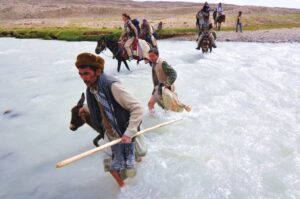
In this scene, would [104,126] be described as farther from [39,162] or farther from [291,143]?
[291,143]

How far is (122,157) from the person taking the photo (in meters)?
3.90

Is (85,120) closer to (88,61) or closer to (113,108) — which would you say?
(113,108)

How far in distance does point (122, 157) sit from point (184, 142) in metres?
2.46

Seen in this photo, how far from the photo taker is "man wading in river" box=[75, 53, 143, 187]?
338 cm

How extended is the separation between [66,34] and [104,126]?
25007 mm

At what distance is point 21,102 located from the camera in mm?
9484

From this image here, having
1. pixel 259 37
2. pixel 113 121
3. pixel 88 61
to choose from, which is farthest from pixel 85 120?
pixel 259 37

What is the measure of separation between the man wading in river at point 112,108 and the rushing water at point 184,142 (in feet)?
2.86

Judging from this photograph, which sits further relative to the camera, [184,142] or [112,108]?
[184,142]

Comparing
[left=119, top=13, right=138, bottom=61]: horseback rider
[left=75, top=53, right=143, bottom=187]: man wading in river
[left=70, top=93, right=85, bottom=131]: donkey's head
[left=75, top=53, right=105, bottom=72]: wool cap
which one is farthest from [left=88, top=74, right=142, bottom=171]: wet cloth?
[left=119, top=13, right=138, bottom=61]: horseback rider

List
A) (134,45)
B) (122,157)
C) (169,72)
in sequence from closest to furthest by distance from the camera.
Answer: (122,157)
(169,72)
(134,45)

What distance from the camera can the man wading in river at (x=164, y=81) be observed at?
5.97 metres

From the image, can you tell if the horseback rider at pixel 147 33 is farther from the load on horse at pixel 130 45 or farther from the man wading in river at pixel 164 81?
the man wading in river at pixel 164 81

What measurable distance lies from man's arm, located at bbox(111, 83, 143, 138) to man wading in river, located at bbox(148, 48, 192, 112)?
2500mm
